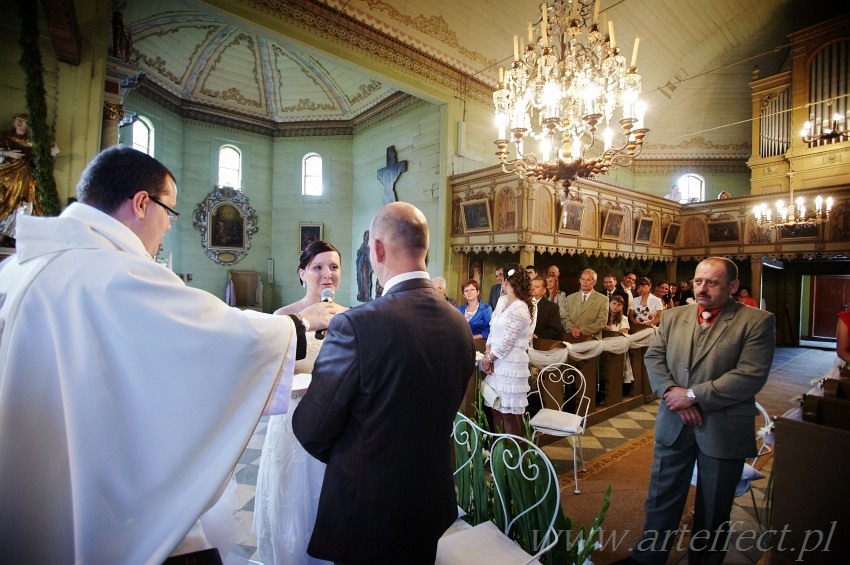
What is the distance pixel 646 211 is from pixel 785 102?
17.2ft

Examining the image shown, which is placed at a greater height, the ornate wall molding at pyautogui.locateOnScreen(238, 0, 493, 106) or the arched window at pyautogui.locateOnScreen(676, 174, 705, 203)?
the ornate wall molding at pyautogui.locateOnScreen(238, 0, 493, 106)

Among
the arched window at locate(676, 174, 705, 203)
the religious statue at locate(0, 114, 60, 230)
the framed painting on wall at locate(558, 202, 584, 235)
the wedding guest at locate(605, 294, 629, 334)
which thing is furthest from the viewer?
the arched window at locate(676, 174, 705, 203)

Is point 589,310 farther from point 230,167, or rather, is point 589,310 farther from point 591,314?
point 230,167

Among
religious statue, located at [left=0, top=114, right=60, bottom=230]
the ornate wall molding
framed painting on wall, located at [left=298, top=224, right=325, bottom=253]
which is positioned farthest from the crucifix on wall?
religious statue, located at [left=0, top=114, right=60, bottom=230]

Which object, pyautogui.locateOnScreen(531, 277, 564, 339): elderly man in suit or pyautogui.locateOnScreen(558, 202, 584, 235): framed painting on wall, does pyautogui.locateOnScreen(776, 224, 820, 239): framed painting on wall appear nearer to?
pyautogui.locateOnScreen(558, 202, 584, 235): framed painting on wall

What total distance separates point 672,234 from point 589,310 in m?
7.01

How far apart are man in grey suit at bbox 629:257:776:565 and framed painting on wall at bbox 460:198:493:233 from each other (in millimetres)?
5970

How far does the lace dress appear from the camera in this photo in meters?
A: 3.59

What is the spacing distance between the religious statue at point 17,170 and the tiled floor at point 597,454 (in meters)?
3.30

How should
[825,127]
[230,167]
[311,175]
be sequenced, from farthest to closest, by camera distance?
[311,175], [230,167], [825,127]

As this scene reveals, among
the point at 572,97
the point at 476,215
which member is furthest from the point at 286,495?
the point at 476,215

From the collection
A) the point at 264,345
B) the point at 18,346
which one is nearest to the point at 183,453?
the point at 264,345

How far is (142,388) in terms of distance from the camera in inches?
43.6

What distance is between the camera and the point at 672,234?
432 inches
